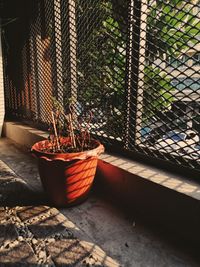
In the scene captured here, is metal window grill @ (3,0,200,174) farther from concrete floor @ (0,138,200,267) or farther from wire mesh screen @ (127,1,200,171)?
concrete floor @ (0,138,200,267)

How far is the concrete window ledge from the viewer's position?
1.62m

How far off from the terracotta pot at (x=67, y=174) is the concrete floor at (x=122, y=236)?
12 cm

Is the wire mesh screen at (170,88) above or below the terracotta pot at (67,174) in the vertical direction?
above

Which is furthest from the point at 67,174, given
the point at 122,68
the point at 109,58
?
the point at 109,58

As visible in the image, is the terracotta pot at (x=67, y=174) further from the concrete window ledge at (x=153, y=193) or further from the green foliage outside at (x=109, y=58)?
the green foliage outside at (x=109, y=58)

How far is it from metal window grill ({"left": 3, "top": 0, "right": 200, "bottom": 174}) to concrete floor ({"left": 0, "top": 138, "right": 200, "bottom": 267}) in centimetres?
56

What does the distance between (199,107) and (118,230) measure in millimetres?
1056

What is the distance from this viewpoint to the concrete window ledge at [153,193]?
1.62 metres

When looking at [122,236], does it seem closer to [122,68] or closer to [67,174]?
[67,174]

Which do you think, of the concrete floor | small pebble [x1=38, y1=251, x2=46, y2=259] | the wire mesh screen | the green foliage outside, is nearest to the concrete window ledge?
the concrete floor

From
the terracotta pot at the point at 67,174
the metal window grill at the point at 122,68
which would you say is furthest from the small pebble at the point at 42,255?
the metal window grill at the point at 122,68

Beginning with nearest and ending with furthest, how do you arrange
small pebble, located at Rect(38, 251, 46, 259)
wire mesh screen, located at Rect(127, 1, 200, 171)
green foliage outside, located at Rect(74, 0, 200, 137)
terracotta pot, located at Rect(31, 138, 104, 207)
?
small pebble, located at Rect(38, 251, 46, 259) → wire mesh screen, located at Rect(127, 1, 200, 171) → terracotta pot, located at Rect(31, 138, 104, 207) → green foliage outside, located at Rect(74, 0, 200, 137)

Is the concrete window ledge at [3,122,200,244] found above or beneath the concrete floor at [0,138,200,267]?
above

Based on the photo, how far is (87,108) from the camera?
9.34ft
